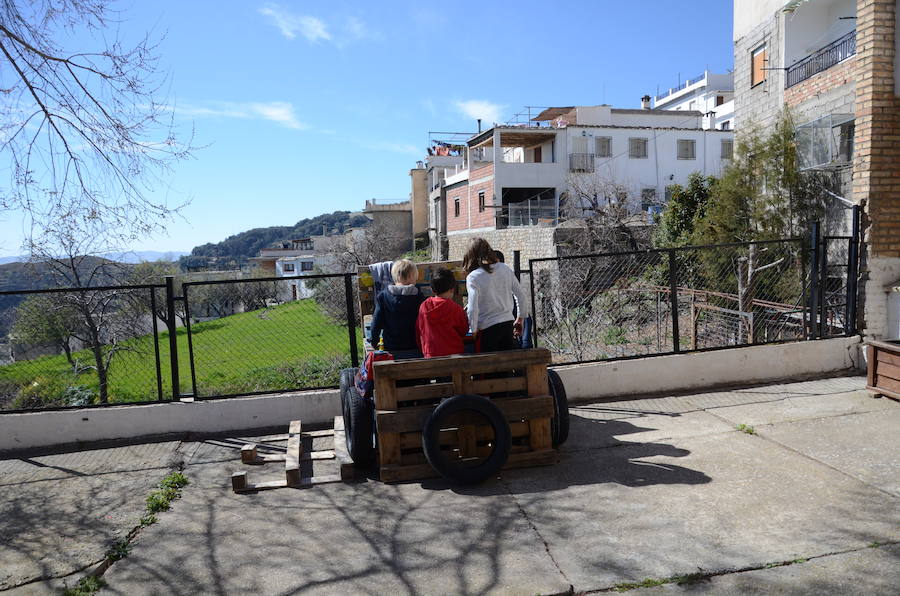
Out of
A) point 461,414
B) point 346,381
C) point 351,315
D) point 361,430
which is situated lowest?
point 361,430

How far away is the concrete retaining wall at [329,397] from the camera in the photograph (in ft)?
20.0

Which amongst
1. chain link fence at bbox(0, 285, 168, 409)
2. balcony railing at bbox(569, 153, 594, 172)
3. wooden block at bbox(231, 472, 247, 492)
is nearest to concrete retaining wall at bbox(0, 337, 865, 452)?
wooden block at bbox(231, 472, 247, 492)

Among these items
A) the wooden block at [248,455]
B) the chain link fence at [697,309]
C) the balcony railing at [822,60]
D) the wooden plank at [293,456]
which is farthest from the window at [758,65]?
the wooden block at [248,455]

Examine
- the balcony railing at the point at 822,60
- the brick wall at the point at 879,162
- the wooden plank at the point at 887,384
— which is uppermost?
the balcony railing at the point at 822,60

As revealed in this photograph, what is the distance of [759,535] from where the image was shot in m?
3.55

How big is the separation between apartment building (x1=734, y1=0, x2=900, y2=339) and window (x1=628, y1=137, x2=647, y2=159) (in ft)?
62.5

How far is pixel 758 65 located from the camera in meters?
16.4

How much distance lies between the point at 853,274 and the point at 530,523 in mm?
6090

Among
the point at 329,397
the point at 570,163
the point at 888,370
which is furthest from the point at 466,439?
the point at 570,163

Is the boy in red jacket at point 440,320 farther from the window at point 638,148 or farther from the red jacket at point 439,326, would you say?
the window at point 638,148

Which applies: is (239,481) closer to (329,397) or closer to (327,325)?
(329,397)

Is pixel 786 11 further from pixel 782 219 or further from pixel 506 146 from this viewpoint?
pixel 506 146

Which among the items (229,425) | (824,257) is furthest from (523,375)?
(824,257)

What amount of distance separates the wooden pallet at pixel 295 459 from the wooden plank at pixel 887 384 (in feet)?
17.7
